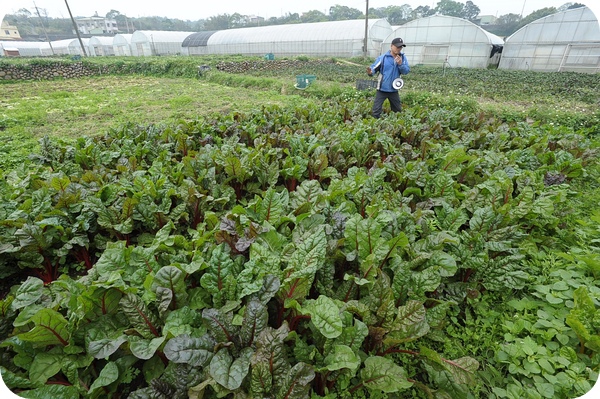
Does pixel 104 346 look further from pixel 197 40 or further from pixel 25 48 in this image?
pixel 25 48

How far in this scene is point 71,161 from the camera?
15.5 ft

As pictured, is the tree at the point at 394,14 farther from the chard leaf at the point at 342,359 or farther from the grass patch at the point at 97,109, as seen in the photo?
the chard leaf at the point at 342,359

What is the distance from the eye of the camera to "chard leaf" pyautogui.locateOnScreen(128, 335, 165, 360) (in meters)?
1.68

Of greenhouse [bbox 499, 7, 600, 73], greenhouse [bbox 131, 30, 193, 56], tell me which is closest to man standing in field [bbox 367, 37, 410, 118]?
greenhouse [bbox 499, 7, 600, 73]

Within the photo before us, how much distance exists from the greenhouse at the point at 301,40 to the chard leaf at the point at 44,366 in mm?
31710

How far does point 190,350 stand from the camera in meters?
1.70

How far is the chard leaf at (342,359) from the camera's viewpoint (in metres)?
1.66

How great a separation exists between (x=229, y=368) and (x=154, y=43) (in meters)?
47.3

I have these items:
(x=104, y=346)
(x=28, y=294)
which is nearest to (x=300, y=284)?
(x=104, y=346)

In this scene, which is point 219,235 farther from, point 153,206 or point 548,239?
point 548,239

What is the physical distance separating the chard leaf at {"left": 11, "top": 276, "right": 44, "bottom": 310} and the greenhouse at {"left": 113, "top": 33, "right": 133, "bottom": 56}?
49.0 m

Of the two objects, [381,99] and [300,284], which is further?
[381,99]

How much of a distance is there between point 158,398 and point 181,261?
92 centimetres

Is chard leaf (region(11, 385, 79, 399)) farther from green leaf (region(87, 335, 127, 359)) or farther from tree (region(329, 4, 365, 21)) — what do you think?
tree (region(329, 4, 365, 21))
